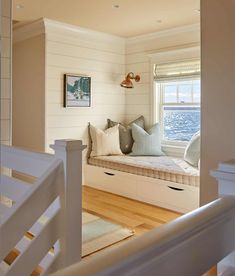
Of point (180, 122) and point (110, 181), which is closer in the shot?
point (110, 181)

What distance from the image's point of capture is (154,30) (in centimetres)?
480

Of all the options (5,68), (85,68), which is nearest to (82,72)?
(85,68)

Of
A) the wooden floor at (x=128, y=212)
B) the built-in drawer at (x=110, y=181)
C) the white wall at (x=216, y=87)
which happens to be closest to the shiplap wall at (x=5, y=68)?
the white wall at (x=216, y=87)

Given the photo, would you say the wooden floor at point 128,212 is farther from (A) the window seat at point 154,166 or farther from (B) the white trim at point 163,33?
(B) the white trim at point 163,33

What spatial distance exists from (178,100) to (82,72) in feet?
5.14

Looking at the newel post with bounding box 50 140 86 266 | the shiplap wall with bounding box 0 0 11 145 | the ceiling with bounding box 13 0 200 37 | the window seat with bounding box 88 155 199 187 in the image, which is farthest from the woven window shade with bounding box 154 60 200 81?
the newel post with bounding box 50 140 86 266

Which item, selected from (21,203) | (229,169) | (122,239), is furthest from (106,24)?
(229,169)

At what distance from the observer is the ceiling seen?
3.65 m

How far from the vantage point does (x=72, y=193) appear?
4.94 feet

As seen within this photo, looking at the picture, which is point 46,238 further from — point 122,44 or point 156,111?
point 122,44

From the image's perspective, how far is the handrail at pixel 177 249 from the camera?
1.58 feet

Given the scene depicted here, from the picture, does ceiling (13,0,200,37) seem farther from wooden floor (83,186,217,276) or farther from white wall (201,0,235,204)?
wooden floor (83,186,217,276)

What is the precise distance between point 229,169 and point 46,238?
1.00 m

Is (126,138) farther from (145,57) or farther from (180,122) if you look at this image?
(145,57)
